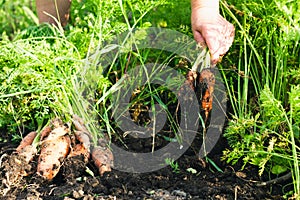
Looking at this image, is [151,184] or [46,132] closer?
[151,184]

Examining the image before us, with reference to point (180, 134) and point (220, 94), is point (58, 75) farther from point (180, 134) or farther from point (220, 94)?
point (220, 94)

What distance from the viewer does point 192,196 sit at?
161 centimetres

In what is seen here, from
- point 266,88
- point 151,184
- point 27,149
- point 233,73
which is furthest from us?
point 233,73

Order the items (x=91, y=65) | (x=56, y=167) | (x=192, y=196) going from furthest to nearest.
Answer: (x=91, y=65), (x=56, y=167), (x=192, y=196)

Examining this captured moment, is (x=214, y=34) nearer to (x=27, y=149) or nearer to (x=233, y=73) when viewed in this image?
(x=233, y=73)

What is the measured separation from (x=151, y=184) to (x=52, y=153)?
1.21ft

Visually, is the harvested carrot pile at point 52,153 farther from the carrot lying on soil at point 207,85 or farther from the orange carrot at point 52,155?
the carrot lying on soil at point 207,85

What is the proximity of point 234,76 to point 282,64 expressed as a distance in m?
0.20

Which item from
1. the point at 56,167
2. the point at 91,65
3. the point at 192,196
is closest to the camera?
the point at 192,196

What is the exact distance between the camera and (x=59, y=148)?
5.87 feet

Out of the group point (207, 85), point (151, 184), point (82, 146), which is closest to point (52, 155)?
point (82, 146)

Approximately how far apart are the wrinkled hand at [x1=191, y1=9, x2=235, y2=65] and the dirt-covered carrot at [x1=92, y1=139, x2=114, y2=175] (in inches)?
19.3

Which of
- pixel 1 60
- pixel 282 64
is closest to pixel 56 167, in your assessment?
pixel 1 60

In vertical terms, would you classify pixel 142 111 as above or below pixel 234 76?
below
